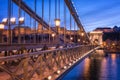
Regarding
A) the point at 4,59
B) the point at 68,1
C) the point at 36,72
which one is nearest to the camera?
the point at 4,59

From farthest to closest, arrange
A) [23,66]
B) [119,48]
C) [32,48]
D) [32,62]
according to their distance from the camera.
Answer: [119,48]
[32,48]
[32,62]
[23,66]

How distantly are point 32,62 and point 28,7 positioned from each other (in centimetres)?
1026

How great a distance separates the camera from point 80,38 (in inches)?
1891

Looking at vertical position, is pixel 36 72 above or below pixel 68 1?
below

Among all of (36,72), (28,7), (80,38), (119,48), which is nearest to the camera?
(36,72)

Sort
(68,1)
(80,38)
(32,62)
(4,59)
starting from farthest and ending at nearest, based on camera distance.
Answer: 1. (80,38)
2. (68,1)
3. (32,62)
4. (4,59)

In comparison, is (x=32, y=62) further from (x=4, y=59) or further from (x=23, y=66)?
(x=4, y=59)

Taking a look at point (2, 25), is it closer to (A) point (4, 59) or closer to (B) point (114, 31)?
(A) point (4, 59)

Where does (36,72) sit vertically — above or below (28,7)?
below

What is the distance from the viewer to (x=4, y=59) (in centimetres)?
508

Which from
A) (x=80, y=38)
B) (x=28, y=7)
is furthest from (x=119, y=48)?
(x=28, y=7)

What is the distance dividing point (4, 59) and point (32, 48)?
8908mm

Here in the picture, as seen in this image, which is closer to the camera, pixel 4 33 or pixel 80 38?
pixel 4 33

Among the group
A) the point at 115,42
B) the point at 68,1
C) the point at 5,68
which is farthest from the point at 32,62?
the point at 115,42
